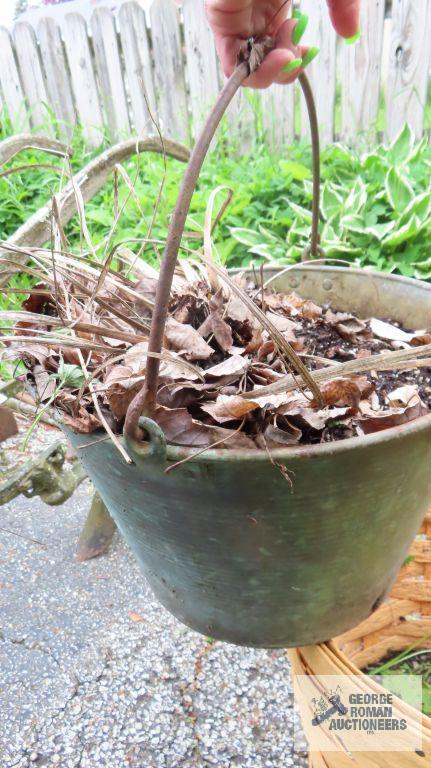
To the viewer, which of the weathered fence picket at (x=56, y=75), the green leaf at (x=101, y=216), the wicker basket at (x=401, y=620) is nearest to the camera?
the wicker basket at (x=401, y=620)

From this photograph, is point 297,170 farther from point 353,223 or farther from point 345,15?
point 345,15

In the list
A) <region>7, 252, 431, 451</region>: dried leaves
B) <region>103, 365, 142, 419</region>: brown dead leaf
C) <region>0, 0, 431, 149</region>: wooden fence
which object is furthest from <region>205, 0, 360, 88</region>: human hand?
<region>0, 0, 431, 149</region>: wooden fence

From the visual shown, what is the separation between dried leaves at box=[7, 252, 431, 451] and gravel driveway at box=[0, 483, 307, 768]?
0.60 m

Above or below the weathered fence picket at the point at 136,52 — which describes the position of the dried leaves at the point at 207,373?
below

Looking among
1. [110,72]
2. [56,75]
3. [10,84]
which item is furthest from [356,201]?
[10,84]

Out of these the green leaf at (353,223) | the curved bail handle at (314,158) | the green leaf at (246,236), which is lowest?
the green leaf at (246,236)

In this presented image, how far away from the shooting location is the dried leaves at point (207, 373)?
23.2 inches

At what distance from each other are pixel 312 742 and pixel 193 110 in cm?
328

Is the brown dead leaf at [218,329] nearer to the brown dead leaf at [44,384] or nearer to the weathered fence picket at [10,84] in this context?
the brown dead leaf at [44,384]

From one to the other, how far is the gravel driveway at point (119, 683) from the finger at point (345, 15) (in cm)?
107

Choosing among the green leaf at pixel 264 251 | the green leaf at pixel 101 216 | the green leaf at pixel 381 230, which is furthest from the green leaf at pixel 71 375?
the green leaf at pixel 101 216

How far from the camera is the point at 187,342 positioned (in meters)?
0.74

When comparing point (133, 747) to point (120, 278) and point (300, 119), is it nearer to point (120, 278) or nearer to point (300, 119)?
point (120, 278)

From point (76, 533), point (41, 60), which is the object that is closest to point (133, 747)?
point (76, 533)
